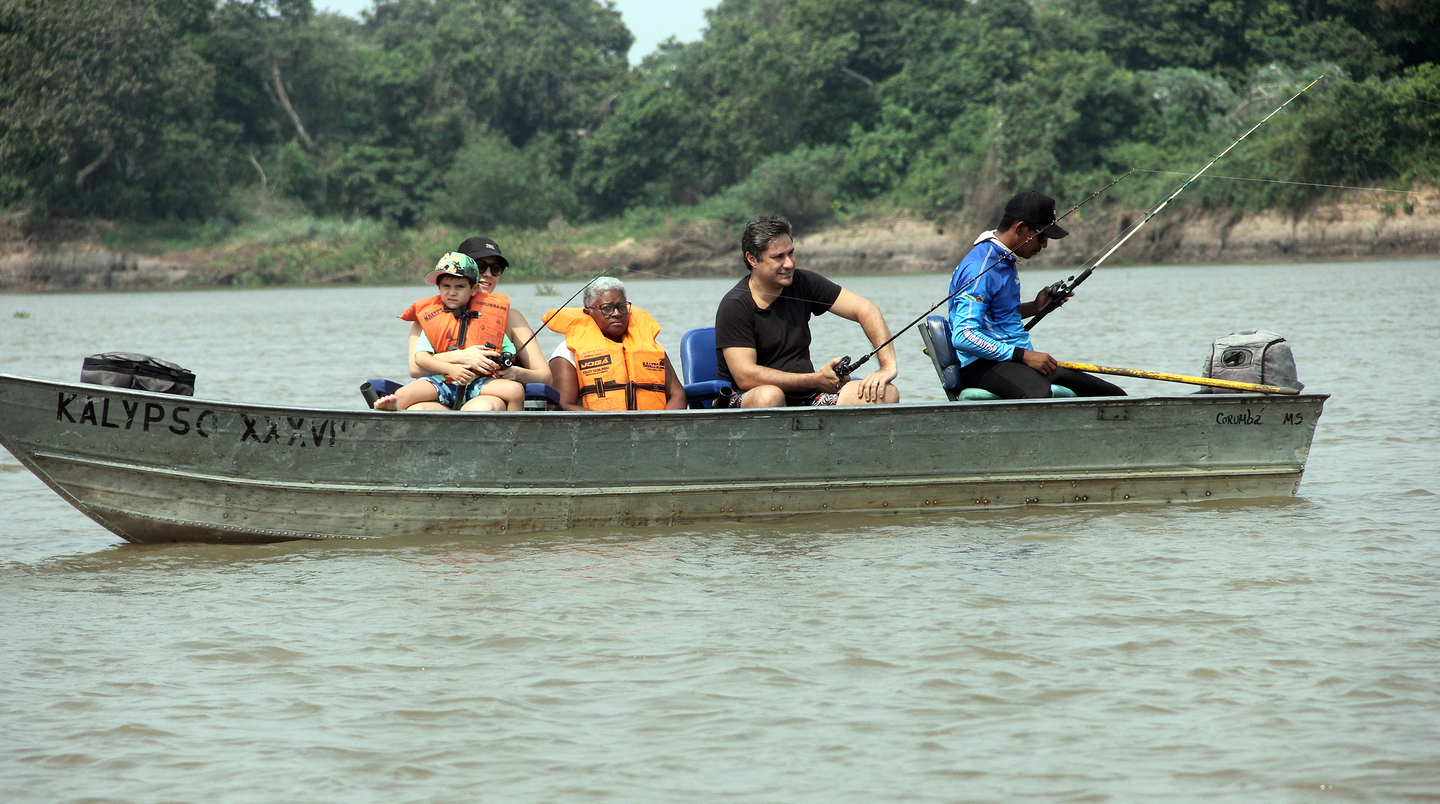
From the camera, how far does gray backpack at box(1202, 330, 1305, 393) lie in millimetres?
6844

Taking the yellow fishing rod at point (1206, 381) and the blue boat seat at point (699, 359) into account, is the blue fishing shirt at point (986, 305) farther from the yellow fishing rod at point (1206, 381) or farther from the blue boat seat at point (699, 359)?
the blue boat seat at point (699, 359)

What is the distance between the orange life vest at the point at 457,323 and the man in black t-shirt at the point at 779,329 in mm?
1103

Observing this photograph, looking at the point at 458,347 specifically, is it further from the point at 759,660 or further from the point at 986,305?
the point at 759,660

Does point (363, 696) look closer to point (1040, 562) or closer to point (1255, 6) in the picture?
point (1040, 562)

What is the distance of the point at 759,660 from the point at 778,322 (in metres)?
2.57

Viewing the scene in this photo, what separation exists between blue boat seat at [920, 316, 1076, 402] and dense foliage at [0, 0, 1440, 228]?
111ft

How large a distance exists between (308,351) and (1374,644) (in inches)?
665

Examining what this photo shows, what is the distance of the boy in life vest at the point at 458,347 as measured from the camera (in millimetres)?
6430

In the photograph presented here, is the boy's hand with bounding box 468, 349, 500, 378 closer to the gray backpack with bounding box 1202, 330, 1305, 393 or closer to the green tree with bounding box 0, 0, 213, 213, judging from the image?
the gray backpack with bounding box 1202, 330, 1305, 393

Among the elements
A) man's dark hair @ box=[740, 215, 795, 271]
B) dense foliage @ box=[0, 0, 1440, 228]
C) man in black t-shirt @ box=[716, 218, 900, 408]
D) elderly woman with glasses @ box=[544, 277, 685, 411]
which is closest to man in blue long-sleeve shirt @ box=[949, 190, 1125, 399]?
man in black t-shirt @ box=[716, 218, 900, 408]

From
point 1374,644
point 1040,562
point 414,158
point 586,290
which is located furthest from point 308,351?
point 414,158

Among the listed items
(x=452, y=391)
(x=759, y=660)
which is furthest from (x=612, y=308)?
(x=759, y=660)

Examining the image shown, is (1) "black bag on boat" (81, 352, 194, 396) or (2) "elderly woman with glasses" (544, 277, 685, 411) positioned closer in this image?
(1) "black bag on boat" (81, 352, 194, 396)

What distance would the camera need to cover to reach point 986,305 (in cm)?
673
